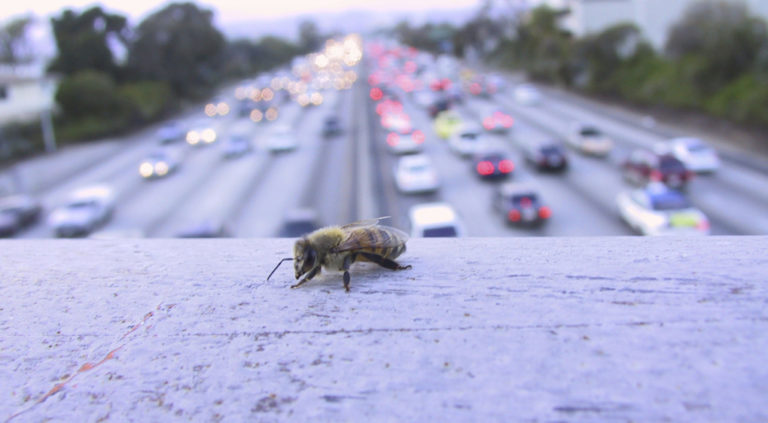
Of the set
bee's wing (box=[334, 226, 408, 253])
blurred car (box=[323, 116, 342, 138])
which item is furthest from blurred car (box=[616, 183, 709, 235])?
blurred car (box=[323, 116, 342, 138])

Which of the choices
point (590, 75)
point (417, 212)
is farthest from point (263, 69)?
point (417, 212)

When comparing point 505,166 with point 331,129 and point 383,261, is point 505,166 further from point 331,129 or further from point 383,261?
point 383,261

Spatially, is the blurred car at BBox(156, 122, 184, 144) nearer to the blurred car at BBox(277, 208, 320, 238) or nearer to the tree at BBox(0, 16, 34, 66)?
the blurred car at BBox(277, 208, 320, 238)

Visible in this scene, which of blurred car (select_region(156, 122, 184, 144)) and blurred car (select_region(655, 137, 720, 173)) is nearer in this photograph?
blurred car (select_region(655, 137, 720, 173))

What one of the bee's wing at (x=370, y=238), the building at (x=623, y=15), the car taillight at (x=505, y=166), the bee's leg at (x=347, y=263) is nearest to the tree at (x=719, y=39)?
the building at (x=623, y=15)

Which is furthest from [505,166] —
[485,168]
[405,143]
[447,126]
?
[447,126]

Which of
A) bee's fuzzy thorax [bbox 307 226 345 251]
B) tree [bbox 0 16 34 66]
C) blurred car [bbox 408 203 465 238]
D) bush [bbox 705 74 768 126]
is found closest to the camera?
bee's fuzzy thorax [bbox 307 226 345 251]
